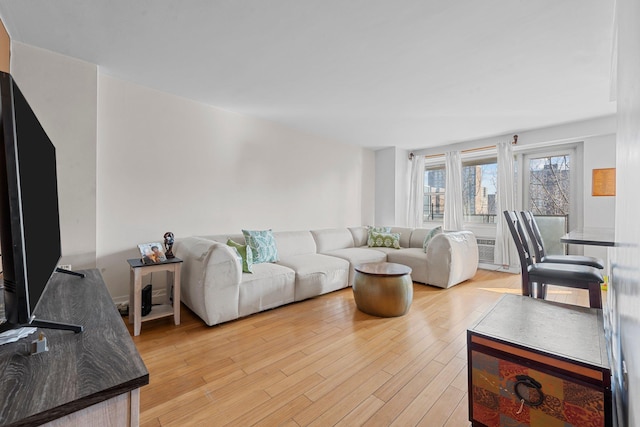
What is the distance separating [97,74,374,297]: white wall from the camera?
8.98 ft

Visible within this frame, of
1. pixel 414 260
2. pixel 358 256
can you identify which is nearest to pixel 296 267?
pixel 358 256

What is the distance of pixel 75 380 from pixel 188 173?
2.94 m

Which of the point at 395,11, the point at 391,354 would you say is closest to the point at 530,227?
the point at 391,354

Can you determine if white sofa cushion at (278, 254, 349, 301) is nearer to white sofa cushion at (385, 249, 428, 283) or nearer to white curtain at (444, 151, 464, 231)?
white sofa cushion at (385, 249, 428, 283)

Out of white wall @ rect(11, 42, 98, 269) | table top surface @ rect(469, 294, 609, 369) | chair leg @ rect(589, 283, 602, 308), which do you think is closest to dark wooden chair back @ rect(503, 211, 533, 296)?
chair leg @ rect(589, 283, 602, 308)

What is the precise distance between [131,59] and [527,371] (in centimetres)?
338

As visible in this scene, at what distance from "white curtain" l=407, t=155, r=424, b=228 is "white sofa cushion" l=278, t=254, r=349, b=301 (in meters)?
2.69

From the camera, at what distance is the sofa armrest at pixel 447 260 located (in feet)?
11.9

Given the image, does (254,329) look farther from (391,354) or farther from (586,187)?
(586,187)

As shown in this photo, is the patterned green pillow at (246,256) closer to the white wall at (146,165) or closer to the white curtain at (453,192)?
the white wall at (146,165)

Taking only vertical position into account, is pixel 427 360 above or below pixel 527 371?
below

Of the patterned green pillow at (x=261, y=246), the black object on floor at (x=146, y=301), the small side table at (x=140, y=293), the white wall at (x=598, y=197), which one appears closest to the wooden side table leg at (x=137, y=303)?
the small side table at (x=140, y=293)

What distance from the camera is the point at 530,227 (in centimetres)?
280

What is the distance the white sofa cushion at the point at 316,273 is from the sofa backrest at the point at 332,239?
549 millimetres
